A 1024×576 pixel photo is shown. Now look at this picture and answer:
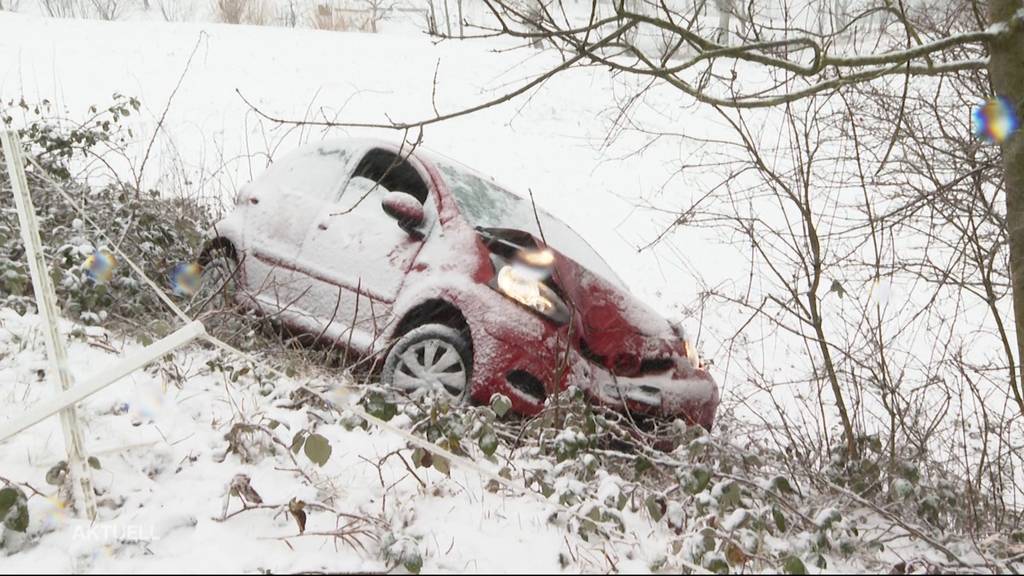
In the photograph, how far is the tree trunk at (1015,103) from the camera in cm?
439

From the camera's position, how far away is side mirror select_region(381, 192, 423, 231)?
4738mm

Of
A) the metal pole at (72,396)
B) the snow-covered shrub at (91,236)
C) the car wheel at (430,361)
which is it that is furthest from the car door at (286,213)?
the metal pole at (72,396)

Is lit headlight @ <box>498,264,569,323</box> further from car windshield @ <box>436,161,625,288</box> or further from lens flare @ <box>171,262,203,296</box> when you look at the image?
lens flare @ <box>171,262,203,296</box>

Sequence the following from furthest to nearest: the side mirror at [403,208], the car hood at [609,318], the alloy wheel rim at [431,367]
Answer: the side mirror at [403,208] → the car hood at [609,318] → the alloy wheel rim at [431,367]

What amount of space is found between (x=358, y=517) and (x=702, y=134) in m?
18.2

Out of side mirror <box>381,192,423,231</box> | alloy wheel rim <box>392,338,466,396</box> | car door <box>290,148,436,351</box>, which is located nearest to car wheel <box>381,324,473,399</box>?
alloy wheel rim <box>392,338,466,396</box>

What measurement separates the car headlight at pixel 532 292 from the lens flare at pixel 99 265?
238 centimetres

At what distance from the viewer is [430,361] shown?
434cm

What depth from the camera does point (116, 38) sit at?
20656mm

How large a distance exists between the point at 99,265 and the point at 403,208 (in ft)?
6.18

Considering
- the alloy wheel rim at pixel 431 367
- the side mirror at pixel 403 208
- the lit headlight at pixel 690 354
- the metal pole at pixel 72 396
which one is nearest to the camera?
the metal pole at pixel 72 396

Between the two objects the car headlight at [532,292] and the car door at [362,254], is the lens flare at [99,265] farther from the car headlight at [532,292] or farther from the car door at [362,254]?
the car headlight at [532,292]

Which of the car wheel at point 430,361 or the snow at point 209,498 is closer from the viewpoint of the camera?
the snow at point 209,498

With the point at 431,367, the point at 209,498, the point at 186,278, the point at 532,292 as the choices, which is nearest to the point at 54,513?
the point at 209,498
